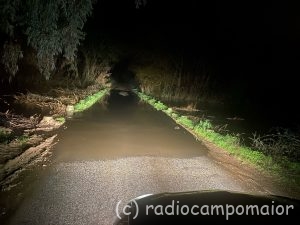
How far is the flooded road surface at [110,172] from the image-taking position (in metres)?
5.49

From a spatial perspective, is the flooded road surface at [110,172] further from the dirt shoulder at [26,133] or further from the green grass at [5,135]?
the green grass at [5,135]

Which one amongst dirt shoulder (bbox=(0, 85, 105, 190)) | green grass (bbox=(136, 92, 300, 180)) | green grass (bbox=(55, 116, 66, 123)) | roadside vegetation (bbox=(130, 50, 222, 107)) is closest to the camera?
dirt shoulder (bbox=(0, 85, 105, 190))

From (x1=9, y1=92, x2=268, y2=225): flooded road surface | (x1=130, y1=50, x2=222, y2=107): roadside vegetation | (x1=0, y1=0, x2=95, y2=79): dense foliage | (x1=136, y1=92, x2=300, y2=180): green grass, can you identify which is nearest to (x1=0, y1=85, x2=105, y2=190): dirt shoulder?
(x1=9, y1=92, x2=268, y2=225): flooded road surface

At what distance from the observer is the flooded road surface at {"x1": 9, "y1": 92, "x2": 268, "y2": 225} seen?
5488 mm

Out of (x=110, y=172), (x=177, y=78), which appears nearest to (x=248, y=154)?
(x=110, y=172)

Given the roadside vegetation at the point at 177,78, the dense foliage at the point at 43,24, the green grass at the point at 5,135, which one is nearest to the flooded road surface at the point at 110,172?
the green grass at the point at 5,135

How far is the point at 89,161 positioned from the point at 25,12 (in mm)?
3921

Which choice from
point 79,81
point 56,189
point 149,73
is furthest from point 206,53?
point 56,189

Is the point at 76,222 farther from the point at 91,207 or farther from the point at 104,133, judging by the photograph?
the point at 104,133

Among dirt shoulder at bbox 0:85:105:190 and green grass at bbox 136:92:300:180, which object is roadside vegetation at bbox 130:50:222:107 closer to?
dirt shoulder at bbox 0:85:105:190

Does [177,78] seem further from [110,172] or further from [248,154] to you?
[110,172]

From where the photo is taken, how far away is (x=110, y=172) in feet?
24.7

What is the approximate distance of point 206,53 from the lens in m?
28.3

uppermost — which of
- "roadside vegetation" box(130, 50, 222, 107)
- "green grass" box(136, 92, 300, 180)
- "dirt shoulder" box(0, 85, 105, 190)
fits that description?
"roadside vegetation" box(130, 50, 222, 107)
